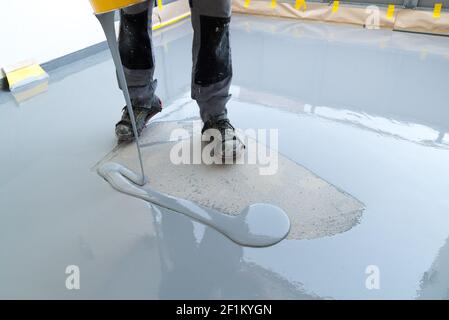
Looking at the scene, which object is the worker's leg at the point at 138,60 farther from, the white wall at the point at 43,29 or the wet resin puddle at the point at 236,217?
the white wall at the point at 43,29

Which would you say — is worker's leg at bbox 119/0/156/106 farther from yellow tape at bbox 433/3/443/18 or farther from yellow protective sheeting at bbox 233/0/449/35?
yellow tape at bbox 433/3/443/18

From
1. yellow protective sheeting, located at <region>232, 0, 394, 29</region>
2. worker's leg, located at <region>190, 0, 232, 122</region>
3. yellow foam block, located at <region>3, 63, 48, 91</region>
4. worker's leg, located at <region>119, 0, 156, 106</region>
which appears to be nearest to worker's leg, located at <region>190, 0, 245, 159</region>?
worker's leg, located at <region>190, 0, 232, 122</region>

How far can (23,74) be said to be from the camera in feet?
6.44

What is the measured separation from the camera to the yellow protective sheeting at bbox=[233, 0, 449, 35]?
2.78 m

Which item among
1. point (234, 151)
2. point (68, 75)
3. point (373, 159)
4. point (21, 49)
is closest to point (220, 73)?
point (234, 151)

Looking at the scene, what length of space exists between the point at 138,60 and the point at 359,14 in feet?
8.07

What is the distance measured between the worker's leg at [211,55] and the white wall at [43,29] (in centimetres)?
128

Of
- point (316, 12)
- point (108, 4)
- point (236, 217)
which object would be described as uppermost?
point (108, 4)

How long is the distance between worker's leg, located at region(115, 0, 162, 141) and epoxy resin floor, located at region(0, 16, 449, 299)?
134 millimetres

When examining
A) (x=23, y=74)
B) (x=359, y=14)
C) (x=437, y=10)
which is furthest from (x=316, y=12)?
(x=23, y=74)

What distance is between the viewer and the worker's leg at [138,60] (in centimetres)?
131

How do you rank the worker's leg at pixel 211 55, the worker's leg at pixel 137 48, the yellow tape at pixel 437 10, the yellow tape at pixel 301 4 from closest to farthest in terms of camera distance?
1. the worker's leg at pixel 211 55
2. the worker's leg at pixel 137 48
3. the yellow tape at pixel 437 10
4. the yellow tape at pixel 301 4

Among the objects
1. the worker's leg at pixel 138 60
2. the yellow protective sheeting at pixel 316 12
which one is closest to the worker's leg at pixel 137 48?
the worker's leg at pixel 138 60

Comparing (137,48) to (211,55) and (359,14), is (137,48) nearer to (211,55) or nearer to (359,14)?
(211,55)
